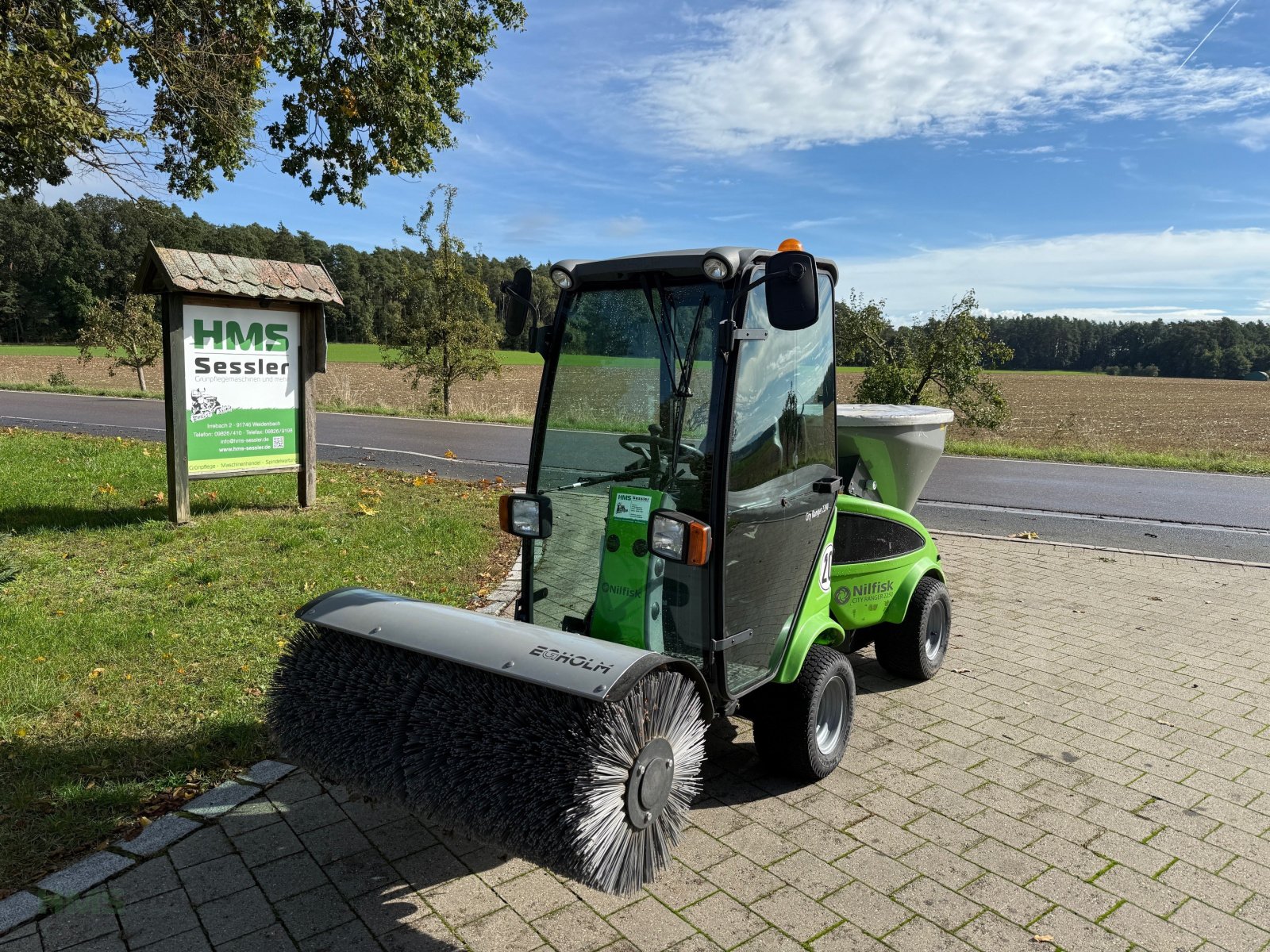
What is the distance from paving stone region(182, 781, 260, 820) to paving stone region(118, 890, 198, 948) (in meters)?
0.50

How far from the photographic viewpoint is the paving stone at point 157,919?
264 cm

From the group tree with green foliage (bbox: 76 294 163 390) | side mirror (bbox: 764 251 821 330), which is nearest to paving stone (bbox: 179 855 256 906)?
side mirror (bbox: 764 251 821 330)

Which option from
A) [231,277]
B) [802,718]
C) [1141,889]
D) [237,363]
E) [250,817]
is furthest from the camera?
[237,363]

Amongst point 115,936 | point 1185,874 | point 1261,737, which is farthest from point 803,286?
point 1261,737

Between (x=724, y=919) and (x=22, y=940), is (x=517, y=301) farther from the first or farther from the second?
(x=22, y=940)

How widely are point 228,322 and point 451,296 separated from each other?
13.5 metres

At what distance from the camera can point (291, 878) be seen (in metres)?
2.95

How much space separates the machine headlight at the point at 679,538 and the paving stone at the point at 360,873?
1.47m

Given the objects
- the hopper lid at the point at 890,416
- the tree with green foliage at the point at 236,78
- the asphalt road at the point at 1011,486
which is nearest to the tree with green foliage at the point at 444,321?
the asphalt road at the point at 1011,486

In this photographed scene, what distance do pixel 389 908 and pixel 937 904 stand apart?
1.85 m

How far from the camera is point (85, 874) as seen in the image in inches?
114

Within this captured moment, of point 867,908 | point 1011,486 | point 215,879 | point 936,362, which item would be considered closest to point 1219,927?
point 867,908

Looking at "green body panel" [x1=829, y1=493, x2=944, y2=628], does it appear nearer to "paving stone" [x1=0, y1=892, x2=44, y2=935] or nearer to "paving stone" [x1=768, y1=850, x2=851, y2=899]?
"paving stone" [x1=768, y1=850, x2=851, y2=899]

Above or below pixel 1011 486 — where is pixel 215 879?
below
